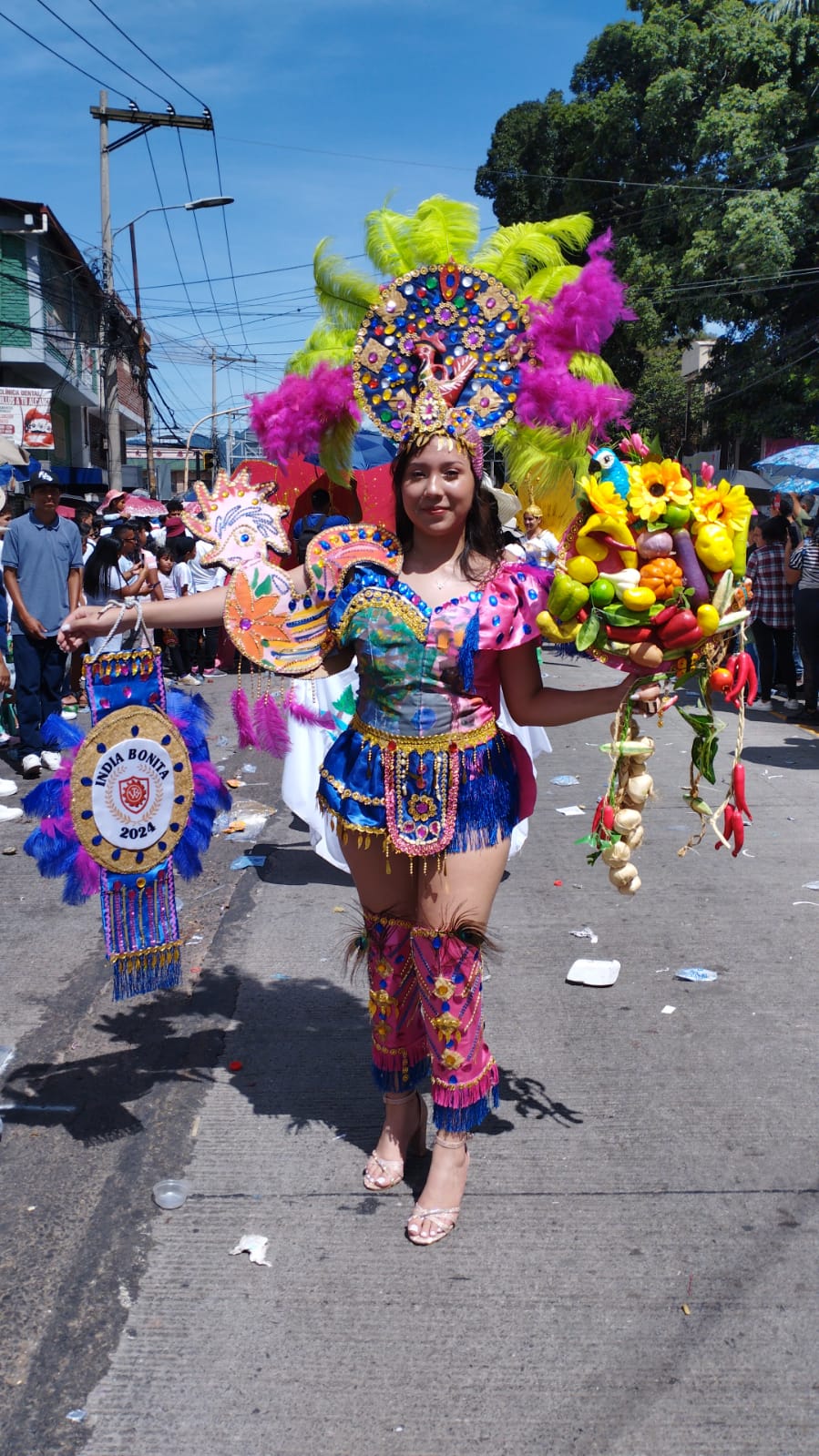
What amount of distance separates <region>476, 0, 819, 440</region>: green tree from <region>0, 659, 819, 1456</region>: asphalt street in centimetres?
1797

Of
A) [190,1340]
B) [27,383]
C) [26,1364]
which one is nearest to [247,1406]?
[190,1340]

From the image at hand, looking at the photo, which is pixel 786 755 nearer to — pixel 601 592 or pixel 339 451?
pixel 339 451

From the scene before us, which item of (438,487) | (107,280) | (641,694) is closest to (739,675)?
(641,694)

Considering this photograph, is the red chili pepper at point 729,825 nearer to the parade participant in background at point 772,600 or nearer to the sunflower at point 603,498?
the sunflower at point 603,498

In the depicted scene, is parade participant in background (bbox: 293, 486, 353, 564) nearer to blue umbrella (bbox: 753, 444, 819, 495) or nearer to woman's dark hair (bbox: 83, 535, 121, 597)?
woman's dark hair (bbox: 83, 535, 121, 597)

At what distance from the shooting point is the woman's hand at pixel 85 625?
3.18 metres

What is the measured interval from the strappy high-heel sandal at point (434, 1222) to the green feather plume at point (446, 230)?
2548 mm

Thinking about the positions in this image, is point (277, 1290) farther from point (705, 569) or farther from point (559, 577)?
point (705, 569)

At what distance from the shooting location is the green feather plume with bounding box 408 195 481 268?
361cm

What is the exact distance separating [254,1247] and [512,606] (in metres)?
1.70

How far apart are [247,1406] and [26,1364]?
1.69ft

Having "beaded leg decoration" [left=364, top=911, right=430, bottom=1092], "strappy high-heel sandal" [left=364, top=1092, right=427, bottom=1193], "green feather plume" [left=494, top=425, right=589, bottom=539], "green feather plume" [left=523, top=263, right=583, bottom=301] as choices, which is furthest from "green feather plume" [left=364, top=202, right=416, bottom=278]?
"strappy high-heel sandal" [left=364, top=1092, right=427, bottom=1193]

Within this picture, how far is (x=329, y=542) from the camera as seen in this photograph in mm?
3061

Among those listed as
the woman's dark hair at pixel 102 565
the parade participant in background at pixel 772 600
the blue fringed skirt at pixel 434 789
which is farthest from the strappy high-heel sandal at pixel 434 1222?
the parade participant in background at pixel 772 600
